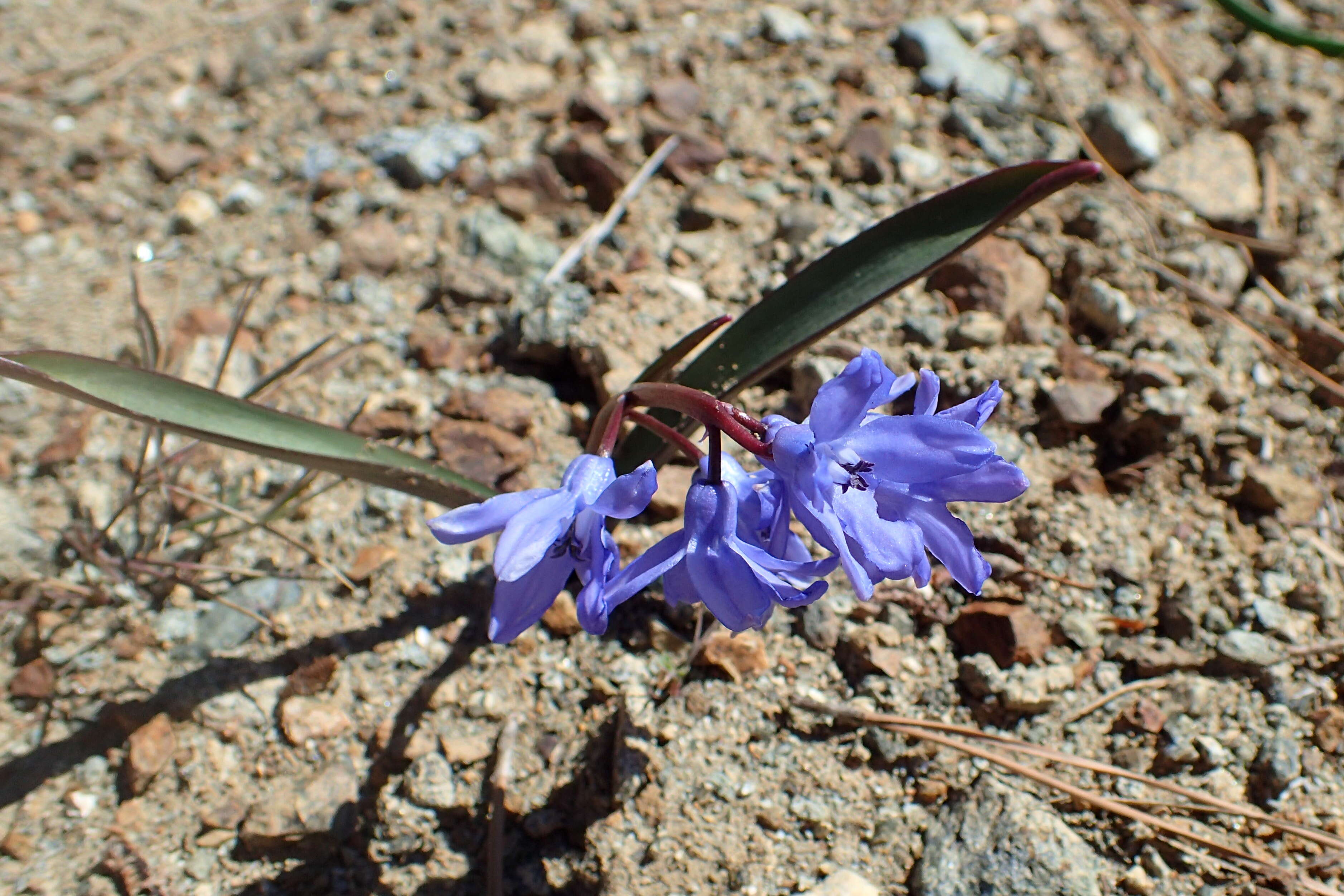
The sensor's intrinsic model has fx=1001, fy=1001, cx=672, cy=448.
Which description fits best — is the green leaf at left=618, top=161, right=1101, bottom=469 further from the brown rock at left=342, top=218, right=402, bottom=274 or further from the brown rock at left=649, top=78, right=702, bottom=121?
the brown rock at left=649, top=78, right=702, bottom=121

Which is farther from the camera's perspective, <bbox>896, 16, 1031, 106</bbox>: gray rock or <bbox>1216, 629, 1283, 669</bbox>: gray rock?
<bbox>896, 16, 1031, 106</bbox>: gray rock

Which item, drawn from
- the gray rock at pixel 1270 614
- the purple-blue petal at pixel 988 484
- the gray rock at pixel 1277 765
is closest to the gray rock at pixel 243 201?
the purple-blue petal at pixel 988 484

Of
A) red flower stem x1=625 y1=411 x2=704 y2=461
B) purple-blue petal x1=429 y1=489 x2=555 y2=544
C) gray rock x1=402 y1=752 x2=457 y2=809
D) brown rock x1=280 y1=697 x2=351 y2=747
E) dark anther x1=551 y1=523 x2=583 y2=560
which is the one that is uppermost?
purple-blue petal x1=429 y1=489 x2=555 y2=544

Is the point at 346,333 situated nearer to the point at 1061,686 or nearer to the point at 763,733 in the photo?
the point at 763,733

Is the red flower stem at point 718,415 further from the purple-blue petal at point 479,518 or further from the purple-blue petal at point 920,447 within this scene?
the purple-blue petal at point 479,518

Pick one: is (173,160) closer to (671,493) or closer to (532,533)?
(671,493)

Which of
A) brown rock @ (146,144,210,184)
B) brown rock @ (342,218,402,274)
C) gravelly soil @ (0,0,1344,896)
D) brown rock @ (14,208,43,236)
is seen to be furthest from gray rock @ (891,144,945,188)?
brown rock @ (14,208,43,236)
